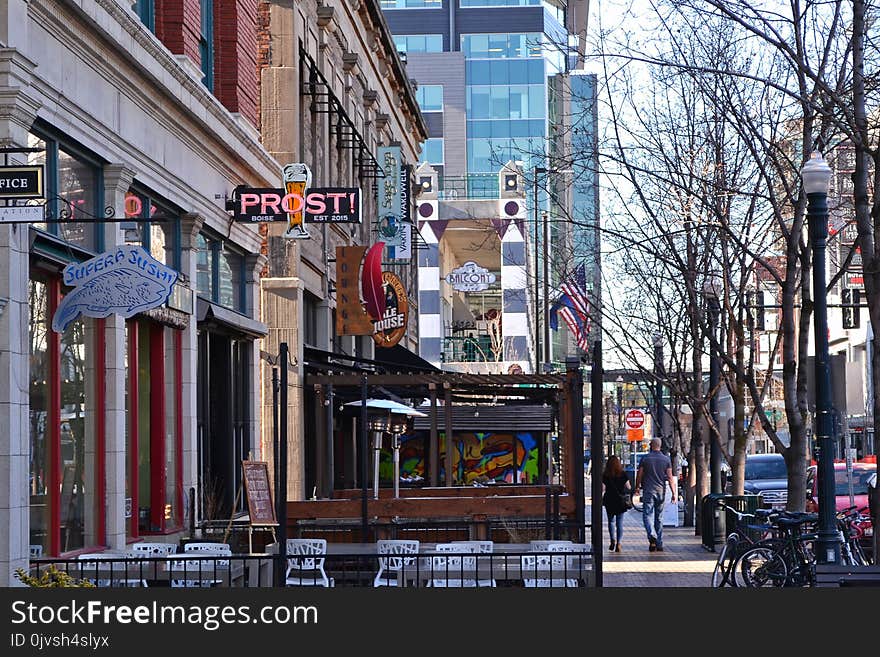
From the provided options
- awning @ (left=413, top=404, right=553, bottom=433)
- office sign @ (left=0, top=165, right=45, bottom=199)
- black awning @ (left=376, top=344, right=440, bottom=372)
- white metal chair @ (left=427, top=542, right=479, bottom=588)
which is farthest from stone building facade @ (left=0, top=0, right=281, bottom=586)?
black awning @ (left=376, top=344, right=440, bottom=372)

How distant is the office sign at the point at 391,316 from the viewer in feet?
108

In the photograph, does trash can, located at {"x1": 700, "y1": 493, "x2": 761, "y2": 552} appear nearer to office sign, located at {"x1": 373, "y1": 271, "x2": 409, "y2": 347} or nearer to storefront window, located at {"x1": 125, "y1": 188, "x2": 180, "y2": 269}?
storefront window, located at {"x1": 125, "y1": 188, "x2": 180, "y2": 269}

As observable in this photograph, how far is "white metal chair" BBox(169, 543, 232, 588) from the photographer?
13727mm

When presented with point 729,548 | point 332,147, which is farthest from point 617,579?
point 332,147

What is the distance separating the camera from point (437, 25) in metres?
119

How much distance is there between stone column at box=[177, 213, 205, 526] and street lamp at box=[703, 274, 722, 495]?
316 inches

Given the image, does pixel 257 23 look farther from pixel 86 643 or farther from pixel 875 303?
pixel 86 643

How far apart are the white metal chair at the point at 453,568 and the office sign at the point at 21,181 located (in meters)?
5.09

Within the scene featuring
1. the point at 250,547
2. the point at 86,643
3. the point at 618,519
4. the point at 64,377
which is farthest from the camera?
the point at 618,519

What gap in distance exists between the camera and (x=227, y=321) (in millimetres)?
23531

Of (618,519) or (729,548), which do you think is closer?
(729,548)

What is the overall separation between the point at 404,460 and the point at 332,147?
1015 centimetres

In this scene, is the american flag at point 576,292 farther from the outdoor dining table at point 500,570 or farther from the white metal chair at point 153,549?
the outdoor dining table at point 500,570

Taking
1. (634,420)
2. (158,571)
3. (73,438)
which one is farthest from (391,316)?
(158,571)
